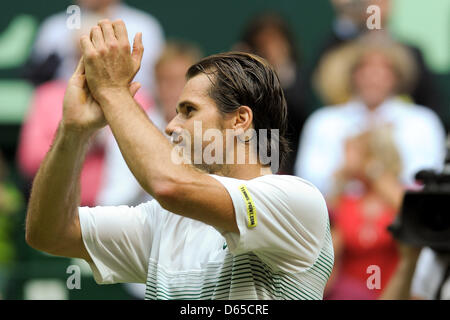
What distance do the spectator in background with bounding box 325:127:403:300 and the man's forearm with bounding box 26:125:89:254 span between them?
131 inches

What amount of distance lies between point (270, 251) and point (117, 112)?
27.0 inches

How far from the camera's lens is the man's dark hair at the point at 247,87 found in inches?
128

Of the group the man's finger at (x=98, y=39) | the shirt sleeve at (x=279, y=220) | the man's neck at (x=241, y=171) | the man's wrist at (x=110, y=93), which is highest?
the man's finger at (x=98, y=39)

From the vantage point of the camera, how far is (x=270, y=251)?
298 centimetres

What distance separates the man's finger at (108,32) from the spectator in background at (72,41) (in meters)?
4.10

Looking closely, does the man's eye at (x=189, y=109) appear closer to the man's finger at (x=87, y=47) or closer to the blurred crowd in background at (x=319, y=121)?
the man's finger at (x=87, y=47)

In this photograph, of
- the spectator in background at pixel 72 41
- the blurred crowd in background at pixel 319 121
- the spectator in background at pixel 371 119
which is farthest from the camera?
the spectator in background at pixel 72 41

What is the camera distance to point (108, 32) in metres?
2.95

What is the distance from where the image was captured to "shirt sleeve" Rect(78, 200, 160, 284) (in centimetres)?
327

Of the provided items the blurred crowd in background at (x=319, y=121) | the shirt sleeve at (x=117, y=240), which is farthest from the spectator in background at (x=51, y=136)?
the shirt sleeve at (x=117, y=240)

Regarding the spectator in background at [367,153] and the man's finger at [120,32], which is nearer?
the man's finger at [120,32]

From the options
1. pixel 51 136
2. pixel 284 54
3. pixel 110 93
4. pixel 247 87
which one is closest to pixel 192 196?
pixel 110 93

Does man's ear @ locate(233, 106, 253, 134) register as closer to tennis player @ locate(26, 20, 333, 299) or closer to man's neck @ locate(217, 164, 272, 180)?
tennis player @ locate(26, 20, 333, 299)

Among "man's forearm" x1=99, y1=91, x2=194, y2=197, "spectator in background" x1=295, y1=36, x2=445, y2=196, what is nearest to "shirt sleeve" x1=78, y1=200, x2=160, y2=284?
"man's forearm" x1=99, y1=91, x2=194, y2=197
